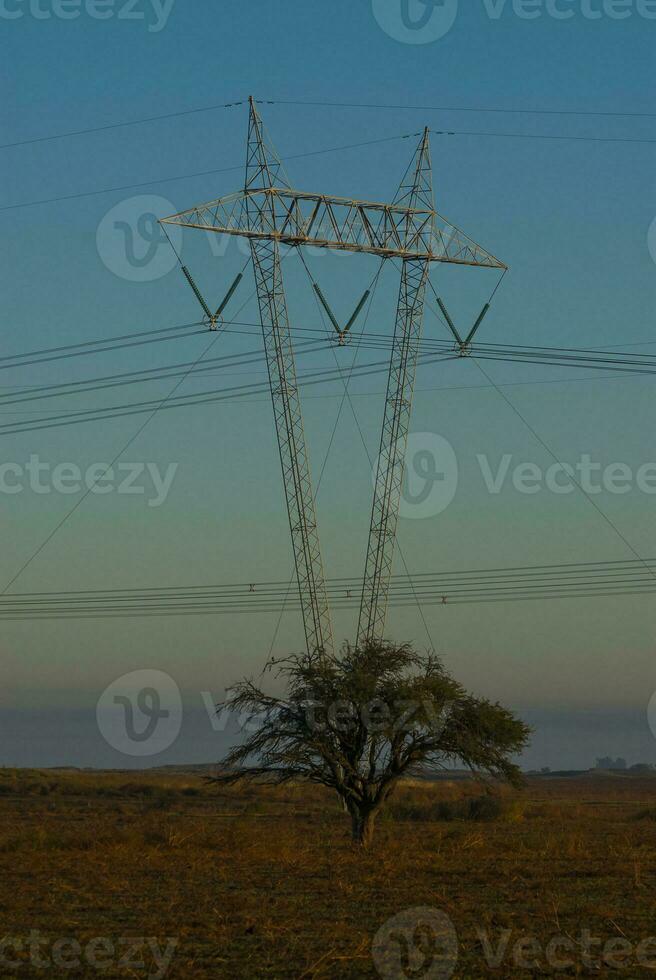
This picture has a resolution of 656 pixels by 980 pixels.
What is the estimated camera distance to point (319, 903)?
3100 centimetres

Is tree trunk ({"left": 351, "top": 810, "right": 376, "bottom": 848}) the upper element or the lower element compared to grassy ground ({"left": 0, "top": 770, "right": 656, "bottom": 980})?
upper

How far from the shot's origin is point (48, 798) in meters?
112

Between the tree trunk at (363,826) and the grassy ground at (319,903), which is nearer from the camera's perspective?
the grassy ground at (319,903)

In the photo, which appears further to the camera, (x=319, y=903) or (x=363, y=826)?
(x=363, y=826)

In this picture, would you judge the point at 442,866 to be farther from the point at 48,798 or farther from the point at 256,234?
the point at 48,798

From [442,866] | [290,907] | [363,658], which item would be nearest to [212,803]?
[363,658]

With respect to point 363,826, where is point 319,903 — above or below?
below

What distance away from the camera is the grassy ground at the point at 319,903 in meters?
23.0

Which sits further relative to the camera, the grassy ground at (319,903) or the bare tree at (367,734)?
the bare tree at (367,734)

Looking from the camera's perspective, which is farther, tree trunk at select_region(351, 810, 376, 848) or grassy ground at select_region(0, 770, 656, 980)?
tree trunk at select_region(351, 810, 376, 848)

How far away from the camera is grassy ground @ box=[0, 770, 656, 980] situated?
75.5ft

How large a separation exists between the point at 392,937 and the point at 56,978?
708cm

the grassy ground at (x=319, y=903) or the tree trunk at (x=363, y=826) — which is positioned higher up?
the tree trunk at (x=363, y=826)

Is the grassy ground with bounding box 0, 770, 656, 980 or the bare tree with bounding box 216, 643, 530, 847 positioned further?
the bare tree with bounding box 216, 643, 530, 847
